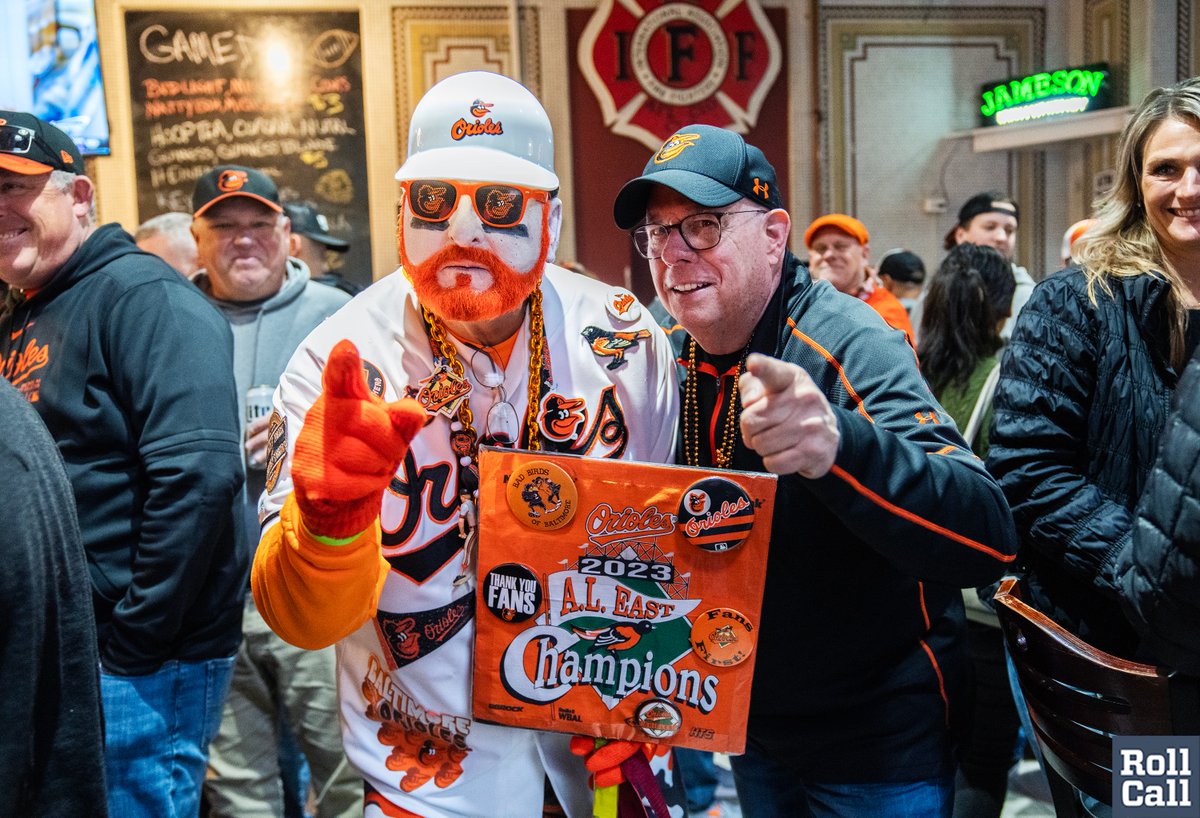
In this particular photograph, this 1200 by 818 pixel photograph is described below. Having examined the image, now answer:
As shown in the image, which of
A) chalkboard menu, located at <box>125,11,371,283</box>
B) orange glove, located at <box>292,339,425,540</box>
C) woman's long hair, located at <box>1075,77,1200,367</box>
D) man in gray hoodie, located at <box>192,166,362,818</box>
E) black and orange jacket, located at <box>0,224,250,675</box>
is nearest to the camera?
orange glove, located at <box>292,339,425,540</box>

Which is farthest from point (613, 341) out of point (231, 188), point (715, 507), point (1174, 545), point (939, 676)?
point (231, 188)

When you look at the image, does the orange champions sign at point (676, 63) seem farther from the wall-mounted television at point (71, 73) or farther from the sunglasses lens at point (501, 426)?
the sunglasses lens at point (501, 426)

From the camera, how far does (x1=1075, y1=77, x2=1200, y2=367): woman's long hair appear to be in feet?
6.31

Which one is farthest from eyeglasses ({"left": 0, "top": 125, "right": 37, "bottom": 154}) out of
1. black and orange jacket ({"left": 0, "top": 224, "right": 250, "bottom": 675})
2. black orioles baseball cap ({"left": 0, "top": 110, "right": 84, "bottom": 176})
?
black and orange jacket ({"left": 0, "top": 224, "right": 250, "bottom": 675})

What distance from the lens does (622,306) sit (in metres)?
1.94

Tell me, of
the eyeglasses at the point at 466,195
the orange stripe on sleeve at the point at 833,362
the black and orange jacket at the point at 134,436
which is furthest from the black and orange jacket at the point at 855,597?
the black and orange jacket at the point at 134,436

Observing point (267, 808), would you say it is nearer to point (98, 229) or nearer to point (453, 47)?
point (98, 229)

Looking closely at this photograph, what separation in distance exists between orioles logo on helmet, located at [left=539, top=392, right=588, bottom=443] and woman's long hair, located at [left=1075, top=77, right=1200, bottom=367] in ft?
3.24

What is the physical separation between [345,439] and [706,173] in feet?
2.61

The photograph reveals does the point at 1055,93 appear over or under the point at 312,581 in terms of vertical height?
over

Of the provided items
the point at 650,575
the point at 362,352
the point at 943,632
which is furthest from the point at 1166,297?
the point at 362,352

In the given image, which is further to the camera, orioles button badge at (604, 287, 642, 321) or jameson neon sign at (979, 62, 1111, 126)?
jameson neon sign at (979, 62, 1111, 126)

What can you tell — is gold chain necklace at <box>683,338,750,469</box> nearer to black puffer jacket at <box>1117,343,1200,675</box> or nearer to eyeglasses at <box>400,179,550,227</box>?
eyeglasses at <box>400,179,550,227</box>

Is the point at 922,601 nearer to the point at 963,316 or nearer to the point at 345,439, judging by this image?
the point at 345,439
